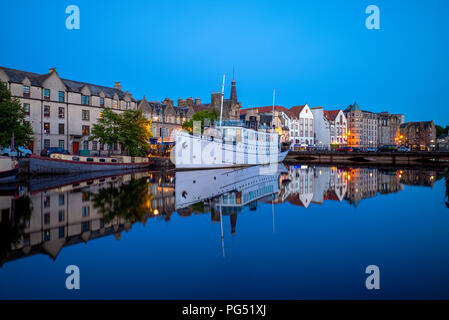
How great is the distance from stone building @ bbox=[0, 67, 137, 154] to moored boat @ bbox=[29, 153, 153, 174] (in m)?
11.7

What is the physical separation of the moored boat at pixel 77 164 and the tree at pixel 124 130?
250cm

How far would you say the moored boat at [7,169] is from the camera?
27094 millimetres

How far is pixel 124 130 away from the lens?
47.9 metres

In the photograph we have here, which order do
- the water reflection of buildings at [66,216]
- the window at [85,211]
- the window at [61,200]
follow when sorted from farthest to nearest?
the window at [61,200], the window at [85,211], the water reflection of buildings at [66,216]

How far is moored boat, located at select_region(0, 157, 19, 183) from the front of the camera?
2709 cm

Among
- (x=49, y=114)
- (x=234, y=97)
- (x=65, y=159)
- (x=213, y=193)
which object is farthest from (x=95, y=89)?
(x=234, y=97)

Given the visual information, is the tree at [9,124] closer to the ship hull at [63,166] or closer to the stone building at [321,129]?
the ship hull at [63,166]

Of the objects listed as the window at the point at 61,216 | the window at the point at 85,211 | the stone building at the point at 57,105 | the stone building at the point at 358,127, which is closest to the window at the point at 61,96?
the stone building at the point at 57,105

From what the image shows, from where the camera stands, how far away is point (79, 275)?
8.08m
